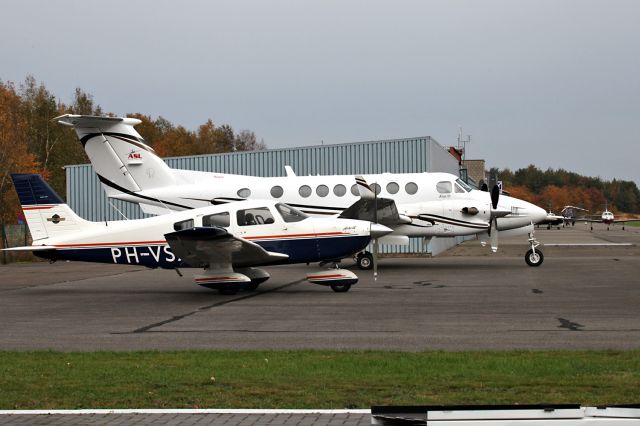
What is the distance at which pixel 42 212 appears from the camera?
20.5 m

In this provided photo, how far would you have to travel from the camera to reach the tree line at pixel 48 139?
50281mm

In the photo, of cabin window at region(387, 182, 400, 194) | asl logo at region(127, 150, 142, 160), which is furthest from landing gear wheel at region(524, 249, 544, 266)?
asl logo at region(127, 150, 142, 160)

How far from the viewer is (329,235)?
19.2m

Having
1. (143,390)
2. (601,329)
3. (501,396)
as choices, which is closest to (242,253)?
(601,329)

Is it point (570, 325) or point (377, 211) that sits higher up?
point (377, 211)

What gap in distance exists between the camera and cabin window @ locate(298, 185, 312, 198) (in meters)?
28.1

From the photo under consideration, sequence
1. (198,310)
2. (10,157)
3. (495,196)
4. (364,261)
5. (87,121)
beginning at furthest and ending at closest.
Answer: (10,157), (364,261), (495,196), (87,121), (198,310)

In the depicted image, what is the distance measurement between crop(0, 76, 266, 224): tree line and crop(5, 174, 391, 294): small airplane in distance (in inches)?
858

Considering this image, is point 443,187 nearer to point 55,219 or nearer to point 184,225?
point 184,225

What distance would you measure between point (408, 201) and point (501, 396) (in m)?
19.8

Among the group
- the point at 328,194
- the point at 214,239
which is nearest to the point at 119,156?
the point at 328,194

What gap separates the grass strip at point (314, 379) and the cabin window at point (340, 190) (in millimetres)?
17602

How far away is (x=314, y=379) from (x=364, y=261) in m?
19.0

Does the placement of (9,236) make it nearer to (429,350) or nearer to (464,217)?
(464,217)
